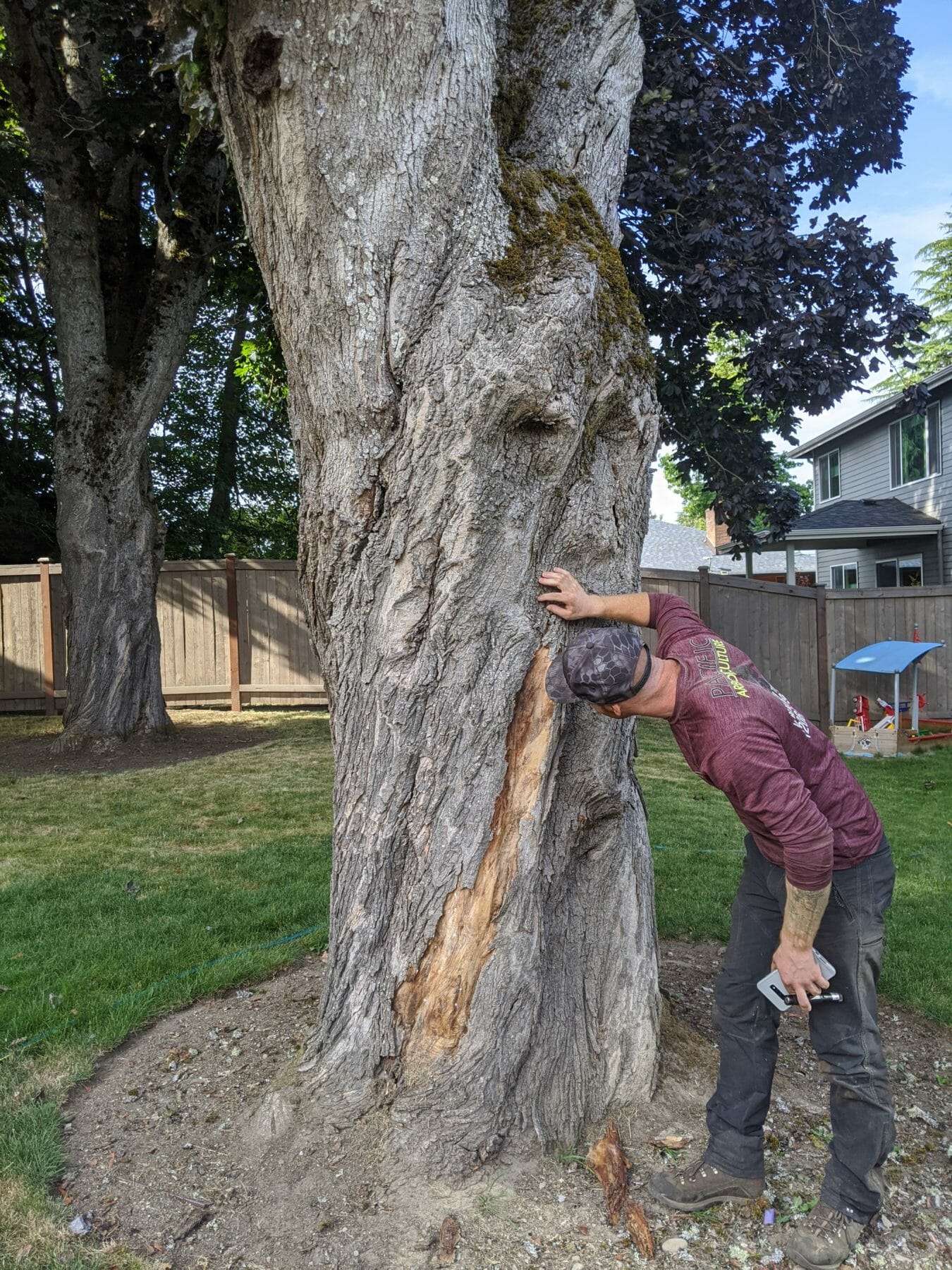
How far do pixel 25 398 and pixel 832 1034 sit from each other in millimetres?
20204

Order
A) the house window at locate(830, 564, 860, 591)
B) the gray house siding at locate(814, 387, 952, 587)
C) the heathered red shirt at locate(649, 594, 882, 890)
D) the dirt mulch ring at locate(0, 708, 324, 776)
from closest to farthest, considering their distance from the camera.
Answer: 1. the heathered red shirt at locate(649, 594, 882, 890)
2. the dirt mulch ring at locate(0, 708, 324, 776)
3. the gray house siding at locate(814, 387, 952, 587)
4. the house window at locate(830, 564, 860, 591)

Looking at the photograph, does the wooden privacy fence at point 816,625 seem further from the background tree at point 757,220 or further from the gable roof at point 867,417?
the gable roof at point 867,417

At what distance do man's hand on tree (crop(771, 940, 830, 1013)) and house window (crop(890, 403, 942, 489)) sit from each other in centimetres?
1816

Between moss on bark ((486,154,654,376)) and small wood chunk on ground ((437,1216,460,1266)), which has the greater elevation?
moss on bark ((486,154,654,376))

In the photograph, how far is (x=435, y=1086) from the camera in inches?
112

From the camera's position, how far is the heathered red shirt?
97.2 inches

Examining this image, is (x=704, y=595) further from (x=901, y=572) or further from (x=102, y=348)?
(x=901, y=572)

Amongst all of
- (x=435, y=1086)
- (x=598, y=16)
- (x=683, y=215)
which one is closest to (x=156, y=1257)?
(x=435, y=1086)

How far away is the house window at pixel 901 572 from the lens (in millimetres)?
19844

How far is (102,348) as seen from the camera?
968cm

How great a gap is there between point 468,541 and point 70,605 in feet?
26.5

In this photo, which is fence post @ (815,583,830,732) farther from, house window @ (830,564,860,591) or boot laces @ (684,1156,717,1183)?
house window @ (830,564,860,591)

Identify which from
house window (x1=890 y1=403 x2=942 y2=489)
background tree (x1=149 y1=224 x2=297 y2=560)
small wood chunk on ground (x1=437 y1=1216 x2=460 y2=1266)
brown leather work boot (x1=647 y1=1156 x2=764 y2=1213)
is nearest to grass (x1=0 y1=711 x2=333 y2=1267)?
small wood chunk on ground (x1=437 y1=1216 x2=460 y2=1266)

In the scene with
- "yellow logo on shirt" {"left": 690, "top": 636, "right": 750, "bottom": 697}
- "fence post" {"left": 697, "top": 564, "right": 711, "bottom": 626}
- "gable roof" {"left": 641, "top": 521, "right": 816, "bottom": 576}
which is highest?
"gable roof" {"left": 641, "top": 521, "right": 816, "bottom": 576}
